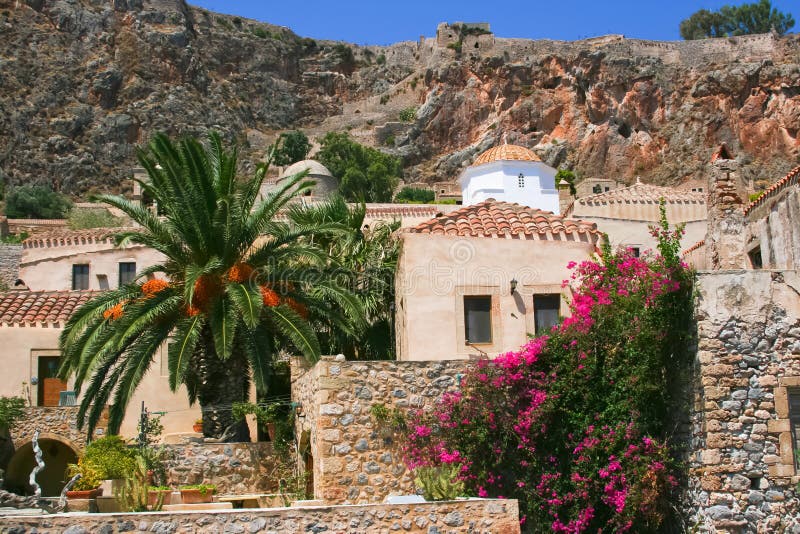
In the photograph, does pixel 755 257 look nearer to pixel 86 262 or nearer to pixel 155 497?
pixel 155 497

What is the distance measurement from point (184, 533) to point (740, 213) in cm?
1480

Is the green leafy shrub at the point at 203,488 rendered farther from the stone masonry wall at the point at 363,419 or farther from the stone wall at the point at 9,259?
the stone wall at the point at 9,259

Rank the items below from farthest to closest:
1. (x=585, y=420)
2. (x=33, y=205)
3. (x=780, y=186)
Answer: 1. (x=33, y=205)
2. (x=780, y=186)
3. (x=585, y=420)

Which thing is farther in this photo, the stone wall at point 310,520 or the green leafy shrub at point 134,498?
the green leafy shrub at point 134,498

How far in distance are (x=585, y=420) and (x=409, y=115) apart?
71.3 metres

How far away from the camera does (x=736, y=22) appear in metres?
88.6

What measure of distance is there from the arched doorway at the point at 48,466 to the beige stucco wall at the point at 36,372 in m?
1.53

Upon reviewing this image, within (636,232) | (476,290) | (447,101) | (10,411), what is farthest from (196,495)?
(447,101)

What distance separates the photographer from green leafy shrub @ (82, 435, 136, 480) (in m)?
15.5

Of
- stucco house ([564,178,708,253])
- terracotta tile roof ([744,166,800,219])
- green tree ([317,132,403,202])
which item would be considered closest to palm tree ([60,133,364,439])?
terracotta tile roof ([744,166,800,219])

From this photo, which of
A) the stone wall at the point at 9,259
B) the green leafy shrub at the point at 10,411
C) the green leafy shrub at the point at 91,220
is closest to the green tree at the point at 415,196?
the green leafy shrub at the point at 91,220

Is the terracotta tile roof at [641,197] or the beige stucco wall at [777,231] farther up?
the terracotta tile roof at [641,197]

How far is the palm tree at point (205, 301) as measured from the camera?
56.6 ft

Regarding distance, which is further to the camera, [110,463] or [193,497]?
[110,463]
